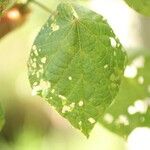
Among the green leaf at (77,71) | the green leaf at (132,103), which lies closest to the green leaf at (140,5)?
the green leaf at (77,71)

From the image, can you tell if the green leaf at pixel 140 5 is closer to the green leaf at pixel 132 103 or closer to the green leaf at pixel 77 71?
the green leaf at pixel 77 71

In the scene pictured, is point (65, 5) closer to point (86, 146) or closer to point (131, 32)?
point (131, 32)

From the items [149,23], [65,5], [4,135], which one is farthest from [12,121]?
[65,5]

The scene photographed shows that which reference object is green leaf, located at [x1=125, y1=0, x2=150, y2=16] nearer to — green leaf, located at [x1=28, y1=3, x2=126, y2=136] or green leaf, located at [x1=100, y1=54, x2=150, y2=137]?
green leaf, located at [x1=28, y1=3, x2=126, y2=136]

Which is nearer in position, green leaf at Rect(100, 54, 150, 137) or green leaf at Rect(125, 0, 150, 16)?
green leaf at Rect(125, 0, 150, 16)

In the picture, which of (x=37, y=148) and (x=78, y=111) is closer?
(x=78, y=111)

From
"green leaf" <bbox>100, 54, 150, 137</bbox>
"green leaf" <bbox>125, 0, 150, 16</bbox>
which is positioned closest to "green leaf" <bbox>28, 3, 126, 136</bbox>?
"green leaf" <bbox>125, 0, 150, 16</bbox>
